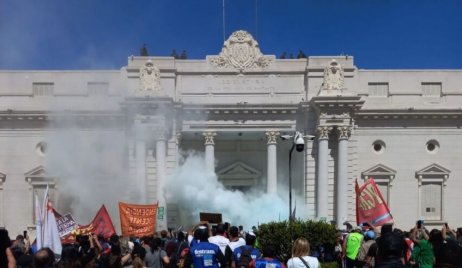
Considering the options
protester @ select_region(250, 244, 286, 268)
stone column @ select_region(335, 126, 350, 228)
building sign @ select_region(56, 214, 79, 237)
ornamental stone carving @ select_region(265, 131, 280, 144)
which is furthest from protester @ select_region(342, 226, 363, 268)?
ornamental stone carving @ select_region(265, 131, 280, 144)

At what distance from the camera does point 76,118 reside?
124ft

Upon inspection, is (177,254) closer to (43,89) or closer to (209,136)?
(209,136)

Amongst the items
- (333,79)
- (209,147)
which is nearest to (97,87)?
(209,147)

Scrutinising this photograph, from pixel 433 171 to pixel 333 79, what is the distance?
29.6 feet

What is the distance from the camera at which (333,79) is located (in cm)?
3691

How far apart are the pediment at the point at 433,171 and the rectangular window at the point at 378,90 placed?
5338 mm

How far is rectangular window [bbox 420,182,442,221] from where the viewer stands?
3856cm

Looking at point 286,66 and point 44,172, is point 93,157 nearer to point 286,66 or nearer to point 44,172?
point 44,172

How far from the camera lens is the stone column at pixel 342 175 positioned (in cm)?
3606

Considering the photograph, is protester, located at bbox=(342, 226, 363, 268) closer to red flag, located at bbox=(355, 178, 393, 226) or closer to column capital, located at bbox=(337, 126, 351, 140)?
red flag, located at bbox=(355, 178, 393, 226)

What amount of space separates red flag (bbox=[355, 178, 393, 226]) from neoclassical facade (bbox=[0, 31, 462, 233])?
16.2 m

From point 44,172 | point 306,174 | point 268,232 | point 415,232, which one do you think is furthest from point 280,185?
point 415,232

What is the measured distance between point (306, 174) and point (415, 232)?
23135mm

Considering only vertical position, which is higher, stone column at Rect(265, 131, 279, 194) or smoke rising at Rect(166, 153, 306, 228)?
stone column at Rect(265, 131, 279, 194)
